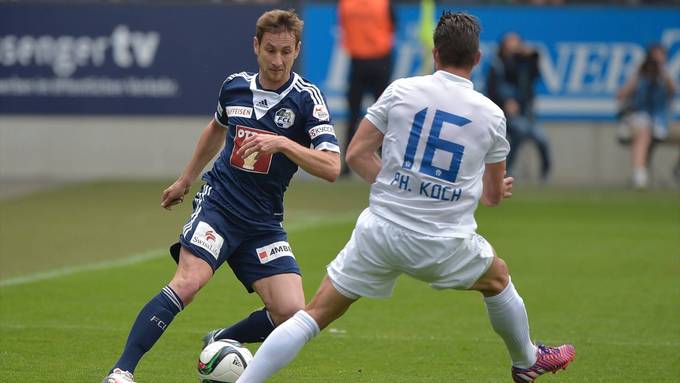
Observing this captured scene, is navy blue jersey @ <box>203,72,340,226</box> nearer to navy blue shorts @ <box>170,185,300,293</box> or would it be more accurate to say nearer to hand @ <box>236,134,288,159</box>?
navy blue shorts @ <box>170,185,300,293</box>

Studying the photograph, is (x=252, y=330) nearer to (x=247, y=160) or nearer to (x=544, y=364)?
(x=247, y=160)

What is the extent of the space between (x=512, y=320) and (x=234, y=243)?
159 centimetres

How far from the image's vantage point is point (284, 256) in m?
7.52

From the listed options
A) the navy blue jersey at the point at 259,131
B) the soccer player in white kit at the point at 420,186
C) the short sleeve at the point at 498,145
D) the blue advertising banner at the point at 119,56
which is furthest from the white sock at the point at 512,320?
the blue advertising banner at the point at 119,56

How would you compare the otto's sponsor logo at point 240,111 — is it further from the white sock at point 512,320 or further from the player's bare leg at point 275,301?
the white sock at point 512,320

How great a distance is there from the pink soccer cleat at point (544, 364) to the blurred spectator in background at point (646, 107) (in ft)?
44.2

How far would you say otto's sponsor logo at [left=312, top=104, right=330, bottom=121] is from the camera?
721 centimetres

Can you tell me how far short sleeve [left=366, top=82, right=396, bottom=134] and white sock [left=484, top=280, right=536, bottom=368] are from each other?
41.7 inches

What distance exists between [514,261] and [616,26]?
29.3 ft

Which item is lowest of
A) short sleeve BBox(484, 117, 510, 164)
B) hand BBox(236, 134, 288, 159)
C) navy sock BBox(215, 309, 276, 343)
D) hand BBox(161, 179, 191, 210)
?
navy sock BBox(215, 309, 276, 343)

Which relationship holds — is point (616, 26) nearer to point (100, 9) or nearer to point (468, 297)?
point (100, 9)

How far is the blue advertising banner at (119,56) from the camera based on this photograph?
69.8ft

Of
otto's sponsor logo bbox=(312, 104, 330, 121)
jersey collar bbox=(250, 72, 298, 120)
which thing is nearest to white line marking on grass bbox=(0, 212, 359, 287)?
jersey collar bbox=(250, 72, 298, 120)

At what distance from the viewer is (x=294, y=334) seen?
6.45 meters
